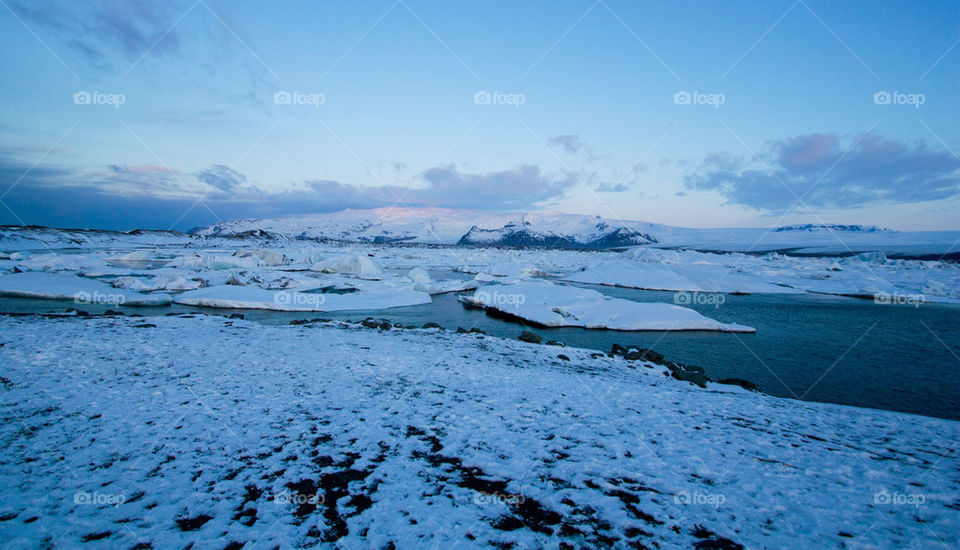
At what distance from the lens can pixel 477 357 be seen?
908 cm

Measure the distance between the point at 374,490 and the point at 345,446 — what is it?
966 mm

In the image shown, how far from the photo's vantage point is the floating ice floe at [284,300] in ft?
54.3

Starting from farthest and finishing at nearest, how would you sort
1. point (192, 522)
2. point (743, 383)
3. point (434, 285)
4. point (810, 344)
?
point (434, 285)
point (810, 344)
point (743, 383)
point (192, 522)

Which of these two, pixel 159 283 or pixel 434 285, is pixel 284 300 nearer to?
A: pixel 159 283

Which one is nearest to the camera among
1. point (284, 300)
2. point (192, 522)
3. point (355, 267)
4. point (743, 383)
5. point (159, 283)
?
point (192, 522)

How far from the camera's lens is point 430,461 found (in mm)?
4219

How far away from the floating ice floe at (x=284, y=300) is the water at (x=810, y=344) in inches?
23.8

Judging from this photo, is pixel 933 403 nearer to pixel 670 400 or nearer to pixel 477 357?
pixel 670 400

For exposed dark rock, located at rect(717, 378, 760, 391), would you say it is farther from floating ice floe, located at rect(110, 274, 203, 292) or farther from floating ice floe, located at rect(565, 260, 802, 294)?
floating ice floe, located at rect(110, 274, 203, 292)

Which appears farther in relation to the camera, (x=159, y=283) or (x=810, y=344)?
(x=159, y=283)

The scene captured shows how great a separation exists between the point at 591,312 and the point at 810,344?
24.4 ft

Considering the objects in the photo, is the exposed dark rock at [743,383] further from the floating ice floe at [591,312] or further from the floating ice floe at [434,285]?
the floating ice floe at [434,285]

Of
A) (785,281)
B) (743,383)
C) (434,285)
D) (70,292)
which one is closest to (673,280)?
(785,281)

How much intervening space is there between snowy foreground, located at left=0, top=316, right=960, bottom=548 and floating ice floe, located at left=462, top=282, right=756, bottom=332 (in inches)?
326
